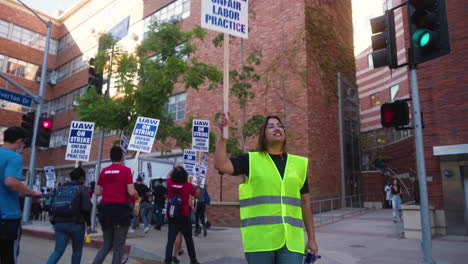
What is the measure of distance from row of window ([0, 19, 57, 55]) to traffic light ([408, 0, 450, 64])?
38427 millimetres

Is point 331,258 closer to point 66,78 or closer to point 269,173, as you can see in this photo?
point 269,173

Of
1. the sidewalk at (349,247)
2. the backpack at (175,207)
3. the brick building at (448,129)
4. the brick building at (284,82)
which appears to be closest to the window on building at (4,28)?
the brick building at (284,82)

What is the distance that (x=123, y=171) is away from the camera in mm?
5516

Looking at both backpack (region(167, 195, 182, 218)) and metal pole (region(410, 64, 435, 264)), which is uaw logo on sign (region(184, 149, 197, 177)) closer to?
backpack (region(167, 195, 182, 218))

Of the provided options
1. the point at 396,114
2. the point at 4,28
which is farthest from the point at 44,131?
the point at 4,28

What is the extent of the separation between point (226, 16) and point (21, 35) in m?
38.6

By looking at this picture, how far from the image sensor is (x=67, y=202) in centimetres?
516

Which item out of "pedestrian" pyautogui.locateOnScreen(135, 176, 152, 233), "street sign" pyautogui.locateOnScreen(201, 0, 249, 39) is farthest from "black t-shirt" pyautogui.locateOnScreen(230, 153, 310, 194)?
"pedestrian" pyautogui.locateOnScreen(135, 176, 152, 233)

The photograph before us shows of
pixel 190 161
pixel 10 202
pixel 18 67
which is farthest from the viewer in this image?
pixel 18 67

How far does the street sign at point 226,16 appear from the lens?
4.27 m

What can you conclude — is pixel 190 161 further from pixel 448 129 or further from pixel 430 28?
pixel 448 129

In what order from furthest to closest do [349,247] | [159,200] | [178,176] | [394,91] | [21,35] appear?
[21,35] < [394,91] < [159,200] < [349,247] < [178,176]

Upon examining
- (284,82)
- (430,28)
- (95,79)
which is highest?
(284,82)

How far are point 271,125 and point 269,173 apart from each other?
1.51ft
